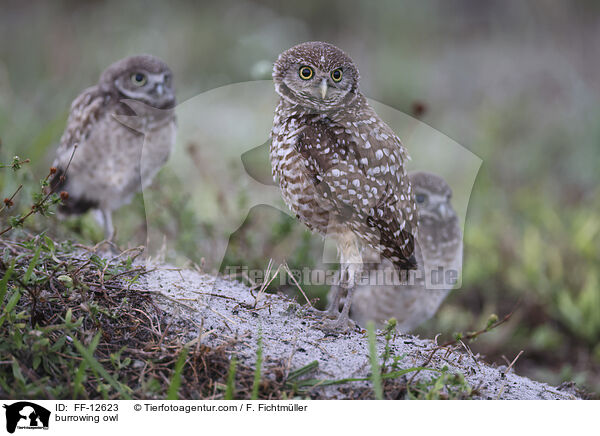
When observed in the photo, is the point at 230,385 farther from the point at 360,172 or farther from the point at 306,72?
the point at 306,72

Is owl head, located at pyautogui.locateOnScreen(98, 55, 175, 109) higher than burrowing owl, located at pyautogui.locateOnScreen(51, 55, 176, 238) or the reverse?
higher

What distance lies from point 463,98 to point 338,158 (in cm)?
565

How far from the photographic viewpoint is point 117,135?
3361 millimetres

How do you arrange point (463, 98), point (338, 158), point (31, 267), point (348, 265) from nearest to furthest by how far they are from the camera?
point (31, 267)
point (338, 158)
point (348, 265)
point (463, 98)

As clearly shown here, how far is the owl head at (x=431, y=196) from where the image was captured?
3180mm

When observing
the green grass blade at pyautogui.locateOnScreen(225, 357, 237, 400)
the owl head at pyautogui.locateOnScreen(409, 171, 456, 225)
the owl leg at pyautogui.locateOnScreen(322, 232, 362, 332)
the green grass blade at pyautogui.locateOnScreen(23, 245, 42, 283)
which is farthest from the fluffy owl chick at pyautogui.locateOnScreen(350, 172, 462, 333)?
the green grass blade at pyautogui.locateOnScreen(23, 245, 42, 283)

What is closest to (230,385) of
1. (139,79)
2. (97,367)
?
(97,367)

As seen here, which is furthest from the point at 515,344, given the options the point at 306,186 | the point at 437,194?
the point at 306,186

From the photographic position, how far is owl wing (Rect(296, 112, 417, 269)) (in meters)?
2.24

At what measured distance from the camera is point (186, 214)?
341 centimetres

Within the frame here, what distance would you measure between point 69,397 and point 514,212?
171 inches

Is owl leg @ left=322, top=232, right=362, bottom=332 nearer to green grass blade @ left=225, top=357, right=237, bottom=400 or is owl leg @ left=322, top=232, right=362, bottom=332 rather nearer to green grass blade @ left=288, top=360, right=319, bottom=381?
green grass blade @ left=288, top=360, right=319, bottom=381

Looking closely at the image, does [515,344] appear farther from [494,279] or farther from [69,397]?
[69,397]
